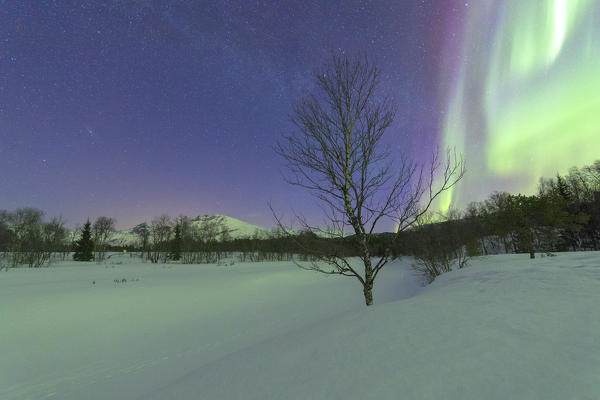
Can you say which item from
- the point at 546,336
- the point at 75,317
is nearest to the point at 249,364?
the point at 546,336

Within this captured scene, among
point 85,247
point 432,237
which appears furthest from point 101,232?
point 432,237

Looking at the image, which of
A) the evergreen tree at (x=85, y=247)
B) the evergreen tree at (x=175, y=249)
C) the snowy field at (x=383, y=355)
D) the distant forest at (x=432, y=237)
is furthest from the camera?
the evergreen tree at (x=175, y=249)

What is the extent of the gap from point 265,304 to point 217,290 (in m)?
3.90

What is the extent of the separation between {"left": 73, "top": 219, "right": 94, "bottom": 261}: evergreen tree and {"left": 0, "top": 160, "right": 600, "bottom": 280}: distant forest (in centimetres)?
16

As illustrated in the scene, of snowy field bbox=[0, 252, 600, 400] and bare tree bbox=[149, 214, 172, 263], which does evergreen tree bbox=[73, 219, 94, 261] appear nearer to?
bare tree bbox=[149, 214, 172, 263]

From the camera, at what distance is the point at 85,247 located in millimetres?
41344

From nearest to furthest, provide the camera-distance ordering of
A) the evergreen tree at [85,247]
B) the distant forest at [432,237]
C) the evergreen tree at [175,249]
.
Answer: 1. the distant forest at [432,237]
2. the evergreen tree at [85,247]
3. the evergreen tree at [175,249]

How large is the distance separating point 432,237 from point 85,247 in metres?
53.6

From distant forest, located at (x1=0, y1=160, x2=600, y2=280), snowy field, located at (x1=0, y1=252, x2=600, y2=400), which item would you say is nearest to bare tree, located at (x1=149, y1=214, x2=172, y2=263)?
distant forest, located at (x1=0, y1=160, x2=600, y2=280)

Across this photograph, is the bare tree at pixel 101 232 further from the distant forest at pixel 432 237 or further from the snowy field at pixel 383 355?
the snowy field at pixel 383 355

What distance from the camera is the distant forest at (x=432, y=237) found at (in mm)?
6622

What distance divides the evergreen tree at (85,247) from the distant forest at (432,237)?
16 cm

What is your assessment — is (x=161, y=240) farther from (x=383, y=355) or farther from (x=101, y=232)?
(x=383, y=355)

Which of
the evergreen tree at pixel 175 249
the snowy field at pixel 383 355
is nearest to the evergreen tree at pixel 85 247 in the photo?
the evergreen tree at pixel 175 249
